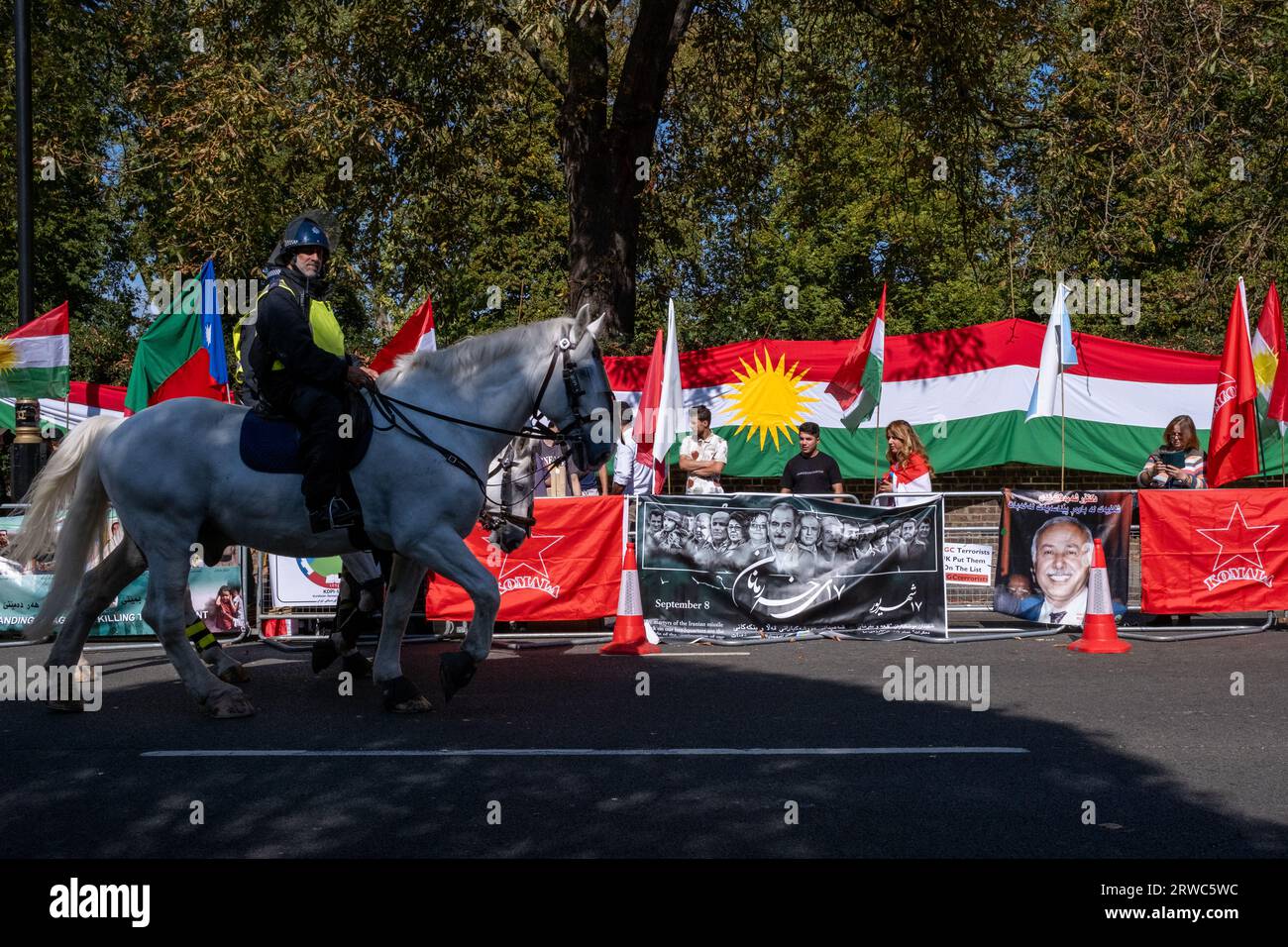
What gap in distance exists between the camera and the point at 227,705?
25.8 feet

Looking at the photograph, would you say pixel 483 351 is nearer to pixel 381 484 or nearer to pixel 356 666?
pixel 381 484

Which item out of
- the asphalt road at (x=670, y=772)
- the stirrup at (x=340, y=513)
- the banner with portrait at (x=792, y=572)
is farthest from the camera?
the banner with portrait at (x=792, y=572)

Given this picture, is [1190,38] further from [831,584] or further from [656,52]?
[831,584]

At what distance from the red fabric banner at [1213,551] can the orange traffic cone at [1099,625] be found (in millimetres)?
1425

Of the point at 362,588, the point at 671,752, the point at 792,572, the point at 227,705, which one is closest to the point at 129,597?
the point at 362,588

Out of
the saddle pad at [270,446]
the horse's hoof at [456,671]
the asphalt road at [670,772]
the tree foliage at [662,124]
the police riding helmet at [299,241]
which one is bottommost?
the asphalt road at [670,772]

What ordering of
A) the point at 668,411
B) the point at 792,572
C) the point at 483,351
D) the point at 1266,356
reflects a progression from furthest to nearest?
the point at 668,411
the point at 1266,356
the point at 792,572
the point at 483,351

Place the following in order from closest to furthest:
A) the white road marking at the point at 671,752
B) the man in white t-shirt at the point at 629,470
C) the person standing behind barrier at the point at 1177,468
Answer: the white road marking at the point at 671,752 → the person standing behind barrier at the point at 1177,468 → the man in white t-shirt at the point at 629,470

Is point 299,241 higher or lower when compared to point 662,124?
lower

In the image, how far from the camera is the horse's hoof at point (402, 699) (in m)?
8.02

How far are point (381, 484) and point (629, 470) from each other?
7.74 meters

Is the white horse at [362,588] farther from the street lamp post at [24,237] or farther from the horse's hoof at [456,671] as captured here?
the street lamp post at [24,237]

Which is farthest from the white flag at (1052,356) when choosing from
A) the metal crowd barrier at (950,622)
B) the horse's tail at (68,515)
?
the horse's tail at (68,515)
